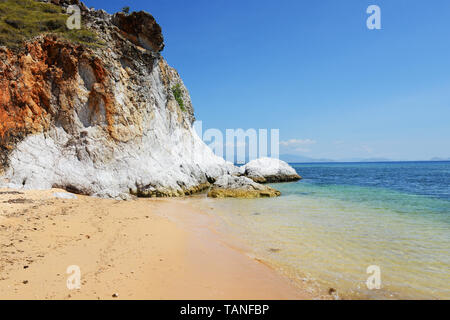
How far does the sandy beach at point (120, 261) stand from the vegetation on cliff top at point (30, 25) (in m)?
14.1

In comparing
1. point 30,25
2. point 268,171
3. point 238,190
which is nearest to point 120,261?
point 238,190

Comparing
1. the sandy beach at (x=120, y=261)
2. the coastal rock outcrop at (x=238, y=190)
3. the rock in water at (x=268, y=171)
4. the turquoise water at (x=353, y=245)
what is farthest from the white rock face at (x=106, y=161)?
the rock in water at (x=268, y=171)

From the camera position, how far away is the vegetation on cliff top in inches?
690

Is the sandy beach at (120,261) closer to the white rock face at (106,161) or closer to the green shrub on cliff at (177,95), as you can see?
the white rock face at (106,161)

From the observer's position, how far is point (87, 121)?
59.2 ft

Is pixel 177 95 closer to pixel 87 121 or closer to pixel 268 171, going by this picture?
pixel 268 171

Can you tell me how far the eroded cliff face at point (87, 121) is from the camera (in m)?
15.8

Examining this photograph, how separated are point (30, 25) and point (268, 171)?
1182 inches

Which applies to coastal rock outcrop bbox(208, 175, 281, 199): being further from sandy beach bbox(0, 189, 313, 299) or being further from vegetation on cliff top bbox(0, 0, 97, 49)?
vegetation on cliff top bbox(0, 0, 97, 49)

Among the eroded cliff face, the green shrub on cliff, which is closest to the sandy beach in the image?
the eroded cliff face

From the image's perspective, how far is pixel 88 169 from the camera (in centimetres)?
1666

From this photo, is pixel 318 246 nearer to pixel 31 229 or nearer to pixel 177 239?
pixel 177 239

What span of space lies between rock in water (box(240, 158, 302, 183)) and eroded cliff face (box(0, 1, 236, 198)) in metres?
14.1

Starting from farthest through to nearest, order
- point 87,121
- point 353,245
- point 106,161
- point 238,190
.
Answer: point 238,190, point 87,121, point 106,161, point 353,245
